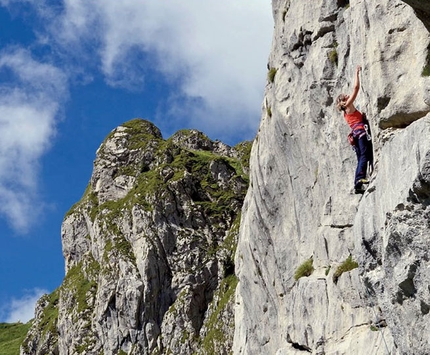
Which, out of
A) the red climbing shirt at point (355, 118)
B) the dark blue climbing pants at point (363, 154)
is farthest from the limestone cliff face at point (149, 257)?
the red climbing shirt at point (355, 118)

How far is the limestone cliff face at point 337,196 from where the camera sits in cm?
1772

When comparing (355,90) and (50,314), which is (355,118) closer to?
(355,90)

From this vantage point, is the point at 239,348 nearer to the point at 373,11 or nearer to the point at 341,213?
the point at 341,213

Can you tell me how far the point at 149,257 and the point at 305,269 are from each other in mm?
77519

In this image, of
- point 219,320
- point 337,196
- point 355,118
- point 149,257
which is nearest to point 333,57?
point 337,196

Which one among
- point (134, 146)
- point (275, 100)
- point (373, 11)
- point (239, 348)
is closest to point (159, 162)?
point (134, 146)

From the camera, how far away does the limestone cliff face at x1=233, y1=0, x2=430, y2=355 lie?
17.7 meters

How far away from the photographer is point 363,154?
71.9ft

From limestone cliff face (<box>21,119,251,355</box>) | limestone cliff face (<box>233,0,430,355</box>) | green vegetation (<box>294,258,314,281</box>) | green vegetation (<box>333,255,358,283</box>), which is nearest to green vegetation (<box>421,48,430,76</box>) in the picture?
limestone cliff face (<box>233,0,430,355</box>)

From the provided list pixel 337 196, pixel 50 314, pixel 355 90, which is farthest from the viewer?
pixel 50 314

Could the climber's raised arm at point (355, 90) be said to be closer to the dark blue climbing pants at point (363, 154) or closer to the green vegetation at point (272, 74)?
the dark blue climbing pants at point (363, 154)

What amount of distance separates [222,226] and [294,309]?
8217 cm

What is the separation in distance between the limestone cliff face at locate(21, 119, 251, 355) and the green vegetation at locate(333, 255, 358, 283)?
6574 centimetres

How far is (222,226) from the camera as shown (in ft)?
384
